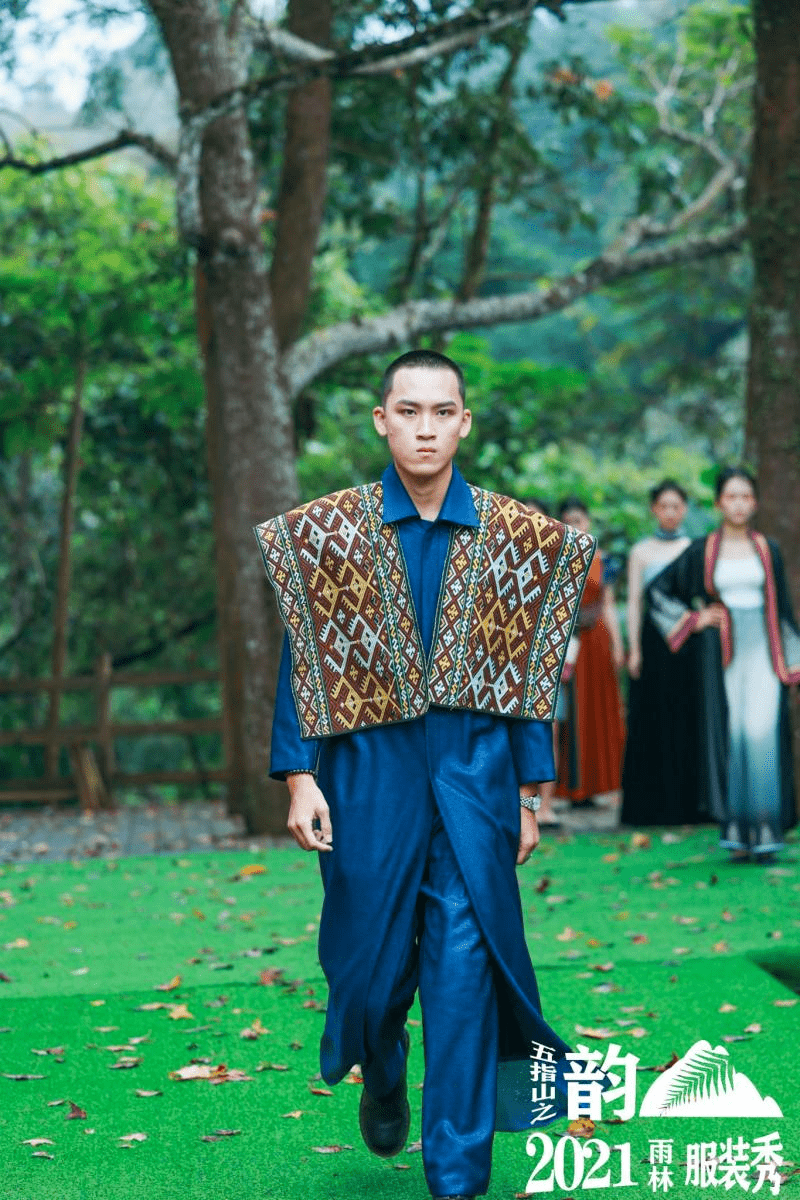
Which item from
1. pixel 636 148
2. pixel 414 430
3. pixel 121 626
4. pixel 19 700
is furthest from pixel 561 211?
pixel 414 430

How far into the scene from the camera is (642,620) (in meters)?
12.0

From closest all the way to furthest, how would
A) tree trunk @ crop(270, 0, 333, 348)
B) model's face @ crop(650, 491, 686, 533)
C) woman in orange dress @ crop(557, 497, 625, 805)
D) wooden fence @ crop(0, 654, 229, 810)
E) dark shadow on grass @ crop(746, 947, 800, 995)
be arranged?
1. dark shadow on grass @ crop(746, 947, 800, 995)
2. model's face @ crop(650, 491, 686, 533)
3. woman in orange dress @ crop(557, 497, 625, 805)
4. tree trunk @ crop(270, 0, 333, 348)
5. wooden fence @ crop(0, 654, 229, 810)

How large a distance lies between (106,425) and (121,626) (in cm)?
238

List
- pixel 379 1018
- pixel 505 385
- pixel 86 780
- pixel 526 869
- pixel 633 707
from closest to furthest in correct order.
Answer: pixel 379 1018, pixel 526 869, pixel 633 707, pixel 86 780, pixel 505 385

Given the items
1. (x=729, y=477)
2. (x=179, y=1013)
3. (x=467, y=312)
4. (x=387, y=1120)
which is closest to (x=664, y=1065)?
(x=387, y=1120)

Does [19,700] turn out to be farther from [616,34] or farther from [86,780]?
[616,34]

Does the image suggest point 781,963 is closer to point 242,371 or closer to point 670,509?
point 670,509

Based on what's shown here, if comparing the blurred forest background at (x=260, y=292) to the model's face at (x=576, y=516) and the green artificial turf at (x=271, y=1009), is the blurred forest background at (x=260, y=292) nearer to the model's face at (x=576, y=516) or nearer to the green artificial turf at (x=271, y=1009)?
the model's face at (x=576, y=516)

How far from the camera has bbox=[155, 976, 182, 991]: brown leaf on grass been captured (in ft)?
22.0

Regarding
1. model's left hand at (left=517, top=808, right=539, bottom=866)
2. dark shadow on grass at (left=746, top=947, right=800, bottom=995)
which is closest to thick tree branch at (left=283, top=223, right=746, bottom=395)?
dark shadow on grass at (left=746, top=947, right=800, bottom=995)

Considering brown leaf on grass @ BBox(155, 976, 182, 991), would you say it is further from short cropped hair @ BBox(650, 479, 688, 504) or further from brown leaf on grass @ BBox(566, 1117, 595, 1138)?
short cropped hair @ BBox(650, 479, 688, 504)

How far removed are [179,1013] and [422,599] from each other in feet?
9.13

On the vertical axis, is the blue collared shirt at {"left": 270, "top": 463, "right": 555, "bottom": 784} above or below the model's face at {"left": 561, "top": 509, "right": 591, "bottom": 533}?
below

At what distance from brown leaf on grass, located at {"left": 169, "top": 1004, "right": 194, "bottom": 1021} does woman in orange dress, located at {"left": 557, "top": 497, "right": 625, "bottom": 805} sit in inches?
238
